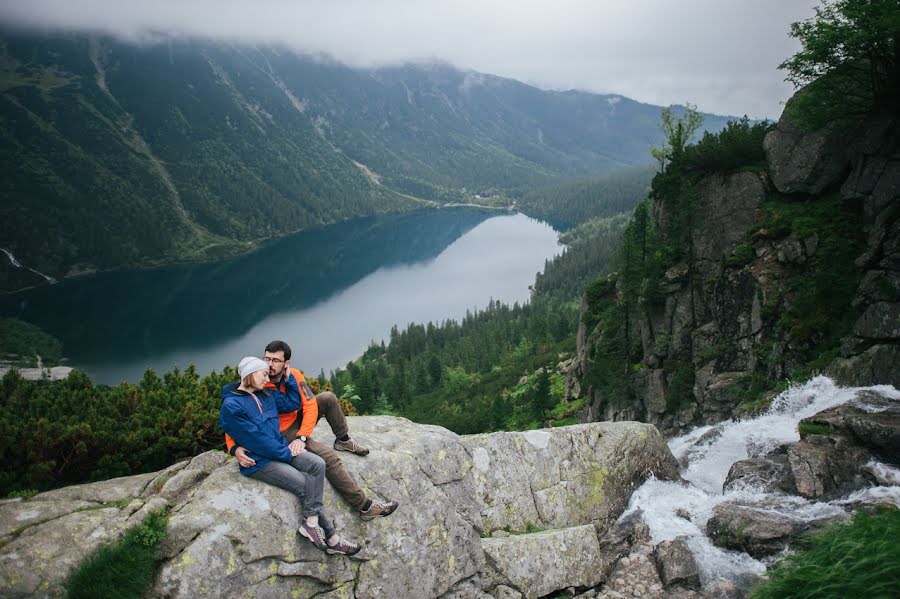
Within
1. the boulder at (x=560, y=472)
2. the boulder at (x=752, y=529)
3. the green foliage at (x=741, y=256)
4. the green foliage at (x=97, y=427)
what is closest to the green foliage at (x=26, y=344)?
the green foliage at (x=97, y=427)

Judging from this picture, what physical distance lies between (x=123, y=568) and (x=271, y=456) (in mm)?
2780

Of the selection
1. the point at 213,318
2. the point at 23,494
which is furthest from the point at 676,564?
the point at 213,318

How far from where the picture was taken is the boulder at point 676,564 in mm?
11227

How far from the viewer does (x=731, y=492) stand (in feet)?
47.7

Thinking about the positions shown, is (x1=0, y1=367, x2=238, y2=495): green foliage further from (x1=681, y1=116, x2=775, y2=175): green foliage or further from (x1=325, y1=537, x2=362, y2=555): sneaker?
(x1=681, y1=116, x2=775, y2=175): green foliage

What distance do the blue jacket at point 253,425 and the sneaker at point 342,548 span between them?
1859 millimetres

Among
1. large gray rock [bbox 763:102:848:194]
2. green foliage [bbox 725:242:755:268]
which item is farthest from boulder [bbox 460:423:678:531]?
large gray rock [bbox 763:102:848:194]

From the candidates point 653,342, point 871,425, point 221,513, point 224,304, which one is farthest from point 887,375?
point 224,304

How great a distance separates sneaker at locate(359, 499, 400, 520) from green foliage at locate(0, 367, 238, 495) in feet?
15.8

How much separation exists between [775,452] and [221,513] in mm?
16748

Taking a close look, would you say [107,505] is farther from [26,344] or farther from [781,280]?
[26,344]

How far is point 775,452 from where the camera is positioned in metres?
16.4

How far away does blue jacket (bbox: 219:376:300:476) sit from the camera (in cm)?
939

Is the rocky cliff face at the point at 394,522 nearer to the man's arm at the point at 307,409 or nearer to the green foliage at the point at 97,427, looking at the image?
the green foliage at the point at 97,427
